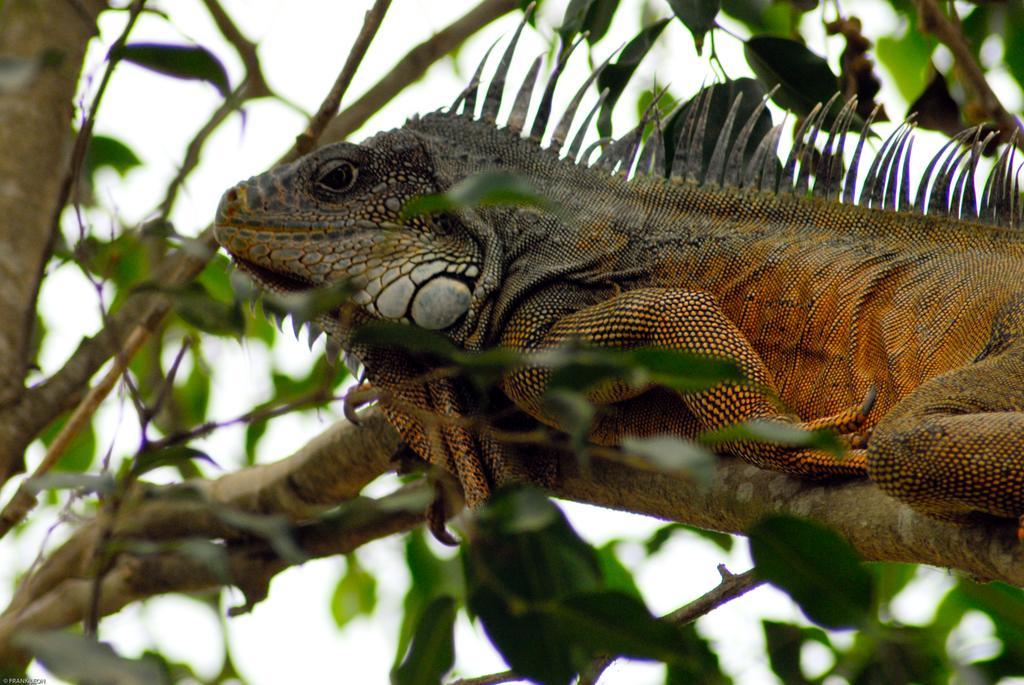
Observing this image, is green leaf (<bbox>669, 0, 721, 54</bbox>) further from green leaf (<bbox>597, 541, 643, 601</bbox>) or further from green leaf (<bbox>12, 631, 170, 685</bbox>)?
green leaf (<bbox>12, 631, 170, 685</bbox>)

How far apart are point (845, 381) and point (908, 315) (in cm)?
26

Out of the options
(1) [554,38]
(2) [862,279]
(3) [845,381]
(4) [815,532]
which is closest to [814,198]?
(2) [862,279]

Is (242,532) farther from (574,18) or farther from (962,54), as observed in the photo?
(962,54)

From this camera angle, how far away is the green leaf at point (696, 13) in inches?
146

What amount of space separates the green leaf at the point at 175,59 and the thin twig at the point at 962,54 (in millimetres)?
2764

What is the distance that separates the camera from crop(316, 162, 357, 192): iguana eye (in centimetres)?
403

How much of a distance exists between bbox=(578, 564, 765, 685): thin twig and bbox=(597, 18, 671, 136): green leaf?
1.94m

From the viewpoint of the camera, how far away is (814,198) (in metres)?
3.97

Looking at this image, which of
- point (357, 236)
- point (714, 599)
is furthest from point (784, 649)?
point (357, 236)

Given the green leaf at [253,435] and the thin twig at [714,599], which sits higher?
the green leaf at [253,435]

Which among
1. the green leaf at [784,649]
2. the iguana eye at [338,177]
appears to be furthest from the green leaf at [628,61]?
the green leaf at [784,649]

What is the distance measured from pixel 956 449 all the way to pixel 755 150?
1.74 meters

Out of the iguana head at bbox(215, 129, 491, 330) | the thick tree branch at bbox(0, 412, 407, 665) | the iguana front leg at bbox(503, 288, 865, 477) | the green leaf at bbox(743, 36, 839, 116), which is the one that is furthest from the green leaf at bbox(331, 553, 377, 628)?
the green leaf at bbox(743, 36, 839, 116)

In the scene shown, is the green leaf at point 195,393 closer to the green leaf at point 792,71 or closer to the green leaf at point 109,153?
the green leaf at point 109,153
